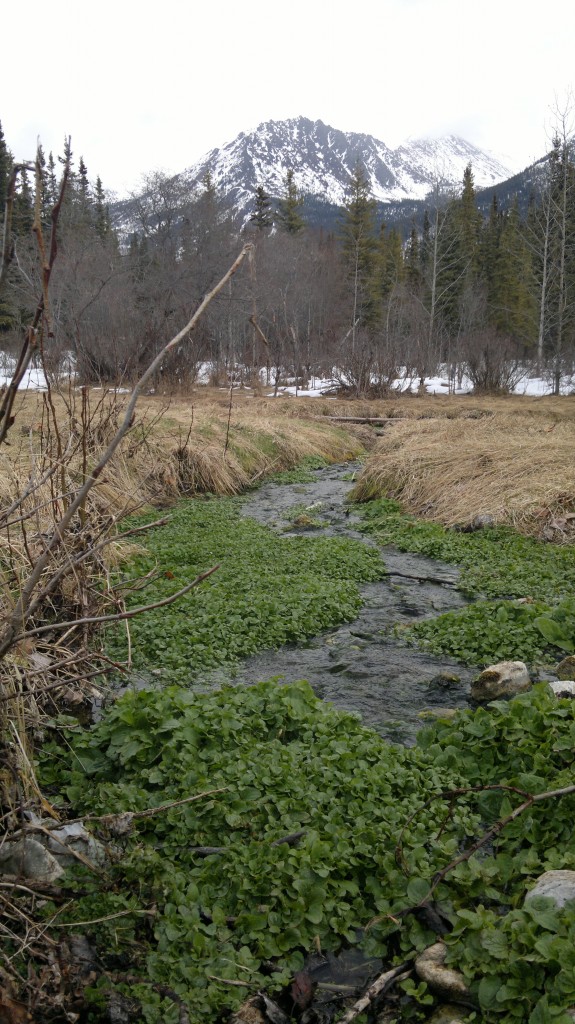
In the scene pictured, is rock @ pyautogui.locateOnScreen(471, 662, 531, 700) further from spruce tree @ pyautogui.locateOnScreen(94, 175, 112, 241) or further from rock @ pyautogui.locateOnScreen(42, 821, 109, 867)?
spruce tree @ pyautogui.locateOnScreen(94, 175, 112, 241)

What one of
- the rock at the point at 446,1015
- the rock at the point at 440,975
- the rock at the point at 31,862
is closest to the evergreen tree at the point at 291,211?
the rock at the point at 31,862

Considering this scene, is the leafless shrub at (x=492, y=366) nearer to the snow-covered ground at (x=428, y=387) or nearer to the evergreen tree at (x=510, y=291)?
the snow-covered ground at (x=428, y=387)

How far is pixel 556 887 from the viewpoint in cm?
241

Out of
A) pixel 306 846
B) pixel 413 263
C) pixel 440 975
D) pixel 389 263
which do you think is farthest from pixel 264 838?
pixel 389 263

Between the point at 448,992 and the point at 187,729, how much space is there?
1578 mm

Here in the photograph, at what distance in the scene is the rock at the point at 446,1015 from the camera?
2.18m

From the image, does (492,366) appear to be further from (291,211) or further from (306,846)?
(291,211)

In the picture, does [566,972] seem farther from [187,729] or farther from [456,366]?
[456,366]

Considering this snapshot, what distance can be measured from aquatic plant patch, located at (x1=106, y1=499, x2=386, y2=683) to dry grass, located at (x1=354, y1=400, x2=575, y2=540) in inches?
78.2

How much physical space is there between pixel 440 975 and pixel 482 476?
8.19m

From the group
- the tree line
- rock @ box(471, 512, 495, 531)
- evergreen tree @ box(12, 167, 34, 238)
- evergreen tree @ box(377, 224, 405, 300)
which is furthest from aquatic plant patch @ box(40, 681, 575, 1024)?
evergreen tree @ box(377, 224, 405, 300)

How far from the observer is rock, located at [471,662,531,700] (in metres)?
4.25

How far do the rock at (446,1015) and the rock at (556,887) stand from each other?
1.36 feet

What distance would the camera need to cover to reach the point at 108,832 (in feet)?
9.16
